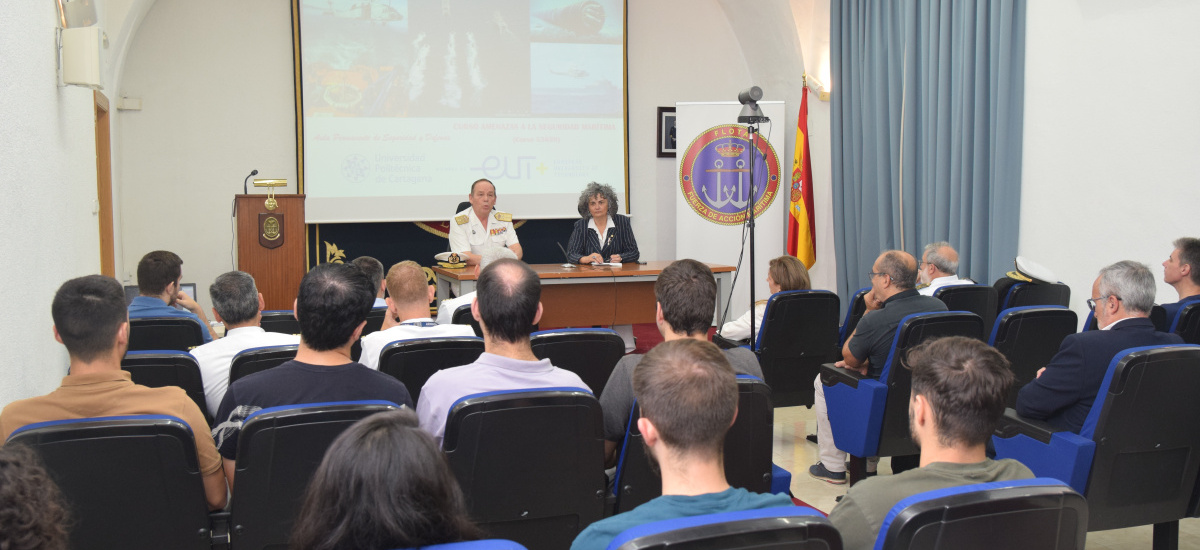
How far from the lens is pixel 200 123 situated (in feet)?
23.1

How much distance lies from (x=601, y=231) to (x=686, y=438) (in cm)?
504

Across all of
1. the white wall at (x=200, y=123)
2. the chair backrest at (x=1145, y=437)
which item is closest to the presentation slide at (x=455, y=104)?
the white wall at (x=200, y=123)

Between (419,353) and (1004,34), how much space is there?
15.3ft

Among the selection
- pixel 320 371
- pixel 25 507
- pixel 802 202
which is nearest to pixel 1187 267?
pixel 320 371

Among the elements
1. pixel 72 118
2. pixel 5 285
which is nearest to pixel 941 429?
pixel 5 285

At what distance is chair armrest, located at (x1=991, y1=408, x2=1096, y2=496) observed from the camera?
2455mm

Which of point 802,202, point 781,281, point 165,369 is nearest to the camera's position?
point 165,369

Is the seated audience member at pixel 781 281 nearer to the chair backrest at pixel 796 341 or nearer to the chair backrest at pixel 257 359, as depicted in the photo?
the chair backrest at pixel 796 341

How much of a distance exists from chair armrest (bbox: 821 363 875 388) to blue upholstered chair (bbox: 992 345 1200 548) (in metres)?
0.87

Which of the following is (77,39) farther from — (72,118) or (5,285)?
(5,285)

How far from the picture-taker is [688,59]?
327 inches

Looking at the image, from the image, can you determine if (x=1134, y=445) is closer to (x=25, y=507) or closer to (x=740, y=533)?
(x=740, y=533)

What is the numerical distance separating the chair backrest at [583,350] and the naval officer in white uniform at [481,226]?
332cm

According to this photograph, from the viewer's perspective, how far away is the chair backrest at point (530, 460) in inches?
75.7
